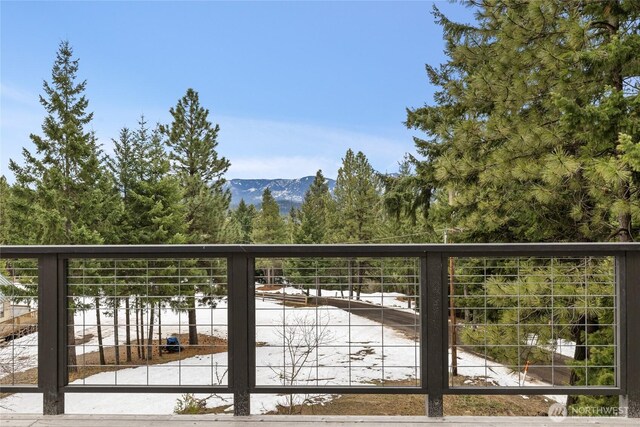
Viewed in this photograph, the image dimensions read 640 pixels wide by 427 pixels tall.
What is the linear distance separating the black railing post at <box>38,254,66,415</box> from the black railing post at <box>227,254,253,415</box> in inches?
36.3

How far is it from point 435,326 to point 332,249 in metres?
0.68

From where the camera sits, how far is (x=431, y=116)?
976 centimetres

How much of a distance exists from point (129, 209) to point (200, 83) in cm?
798

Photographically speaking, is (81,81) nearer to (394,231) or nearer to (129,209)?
(129,209)

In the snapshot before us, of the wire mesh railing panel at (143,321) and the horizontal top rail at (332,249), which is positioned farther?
the wire mesh railing panel at (143,321)

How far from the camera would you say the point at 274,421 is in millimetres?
2139

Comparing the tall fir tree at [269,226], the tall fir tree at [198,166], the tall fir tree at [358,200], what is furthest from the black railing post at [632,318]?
the tall fir tree at [269,226]

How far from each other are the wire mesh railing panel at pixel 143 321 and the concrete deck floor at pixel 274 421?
19 centimetres

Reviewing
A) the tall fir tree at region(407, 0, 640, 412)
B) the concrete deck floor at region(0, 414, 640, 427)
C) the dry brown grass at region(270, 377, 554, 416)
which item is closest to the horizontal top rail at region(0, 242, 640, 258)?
the concrete deck floor at region(0, 414, 640, 427)

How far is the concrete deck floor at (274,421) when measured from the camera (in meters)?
2.08

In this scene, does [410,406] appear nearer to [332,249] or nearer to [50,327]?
[332,249]

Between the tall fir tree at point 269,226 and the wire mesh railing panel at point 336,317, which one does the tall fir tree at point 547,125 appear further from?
the tall fir tree at point 269,226

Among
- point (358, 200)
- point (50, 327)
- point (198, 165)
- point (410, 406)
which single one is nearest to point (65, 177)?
point (198, 165)

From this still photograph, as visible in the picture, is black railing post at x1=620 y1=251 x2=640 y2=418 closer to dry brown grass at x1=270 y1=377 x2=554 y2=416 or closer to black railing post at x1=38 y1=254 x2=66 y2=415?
black railing post at x1=38 y1=254 x2=66 y2=415
